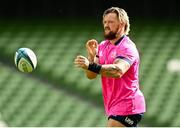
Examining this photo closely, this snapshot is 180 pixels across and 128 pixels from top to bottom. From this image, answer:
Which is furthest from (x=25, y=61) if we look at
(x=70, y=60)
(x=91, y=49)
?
(x=70, y=60)

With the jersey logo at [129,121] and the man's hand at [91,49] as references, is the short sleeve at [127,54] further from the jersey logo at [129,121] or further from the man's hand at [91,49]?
the jersey logo at [129,121]

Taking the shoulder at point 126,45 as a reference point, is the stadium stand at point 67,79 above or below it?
below

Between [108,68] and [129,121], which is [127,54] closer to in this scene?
[108,68]

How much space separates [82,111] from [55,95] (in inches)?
23.8

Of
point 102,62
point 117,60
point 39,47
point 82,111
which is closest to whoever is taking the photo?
point 117,60

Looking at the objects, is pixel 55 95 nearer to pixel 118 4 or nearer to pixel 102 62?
pixel 118 4

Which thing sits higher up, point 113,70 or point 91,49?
point 91,49

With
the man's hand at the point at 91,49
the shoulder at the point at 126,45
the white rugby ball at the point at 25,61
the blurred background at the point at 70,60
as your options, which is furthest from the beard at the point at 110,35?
the blurred background at the point at 70,60

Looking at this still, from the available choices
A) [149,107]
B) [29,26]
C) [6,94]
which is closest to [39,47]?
[29,26]

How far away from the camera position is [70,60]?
10.0 m

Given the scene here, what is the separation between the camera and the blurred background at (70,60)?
29.9ft

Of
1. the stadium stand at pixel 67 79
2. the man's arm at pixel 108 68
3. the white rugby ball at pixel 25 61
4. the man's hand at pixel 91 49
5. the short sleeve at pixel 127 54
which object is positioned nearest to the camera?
the man's arm at pixel 108 68

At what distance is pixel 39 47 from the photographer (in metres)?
10.2

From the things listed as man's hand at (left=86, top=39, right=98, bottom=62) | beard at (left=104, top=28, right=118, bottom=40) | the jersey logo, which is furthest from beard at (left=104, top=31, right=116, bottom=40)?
the jersey logo
